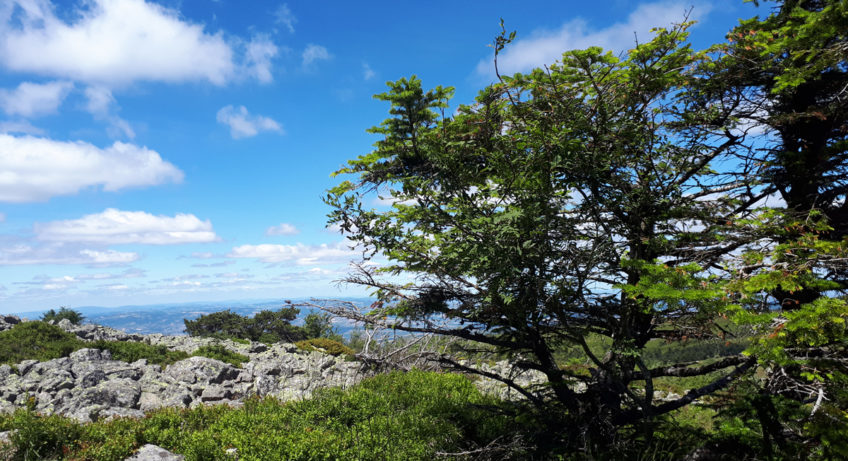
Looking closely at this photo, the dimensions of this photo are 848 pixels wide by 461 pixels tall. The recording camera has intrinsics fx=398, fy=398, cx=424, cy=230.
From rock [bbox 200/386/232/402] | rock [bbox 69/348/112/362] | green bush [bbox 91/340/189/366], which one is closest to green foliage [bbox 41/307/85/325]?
green bush [bbox 91/340/189/366]

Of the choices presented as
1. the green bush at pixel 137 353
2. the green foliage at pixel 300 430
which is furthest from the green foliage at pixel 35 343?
the green foliage at pixel 300 430

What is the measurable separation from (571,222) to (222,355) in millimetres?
17499

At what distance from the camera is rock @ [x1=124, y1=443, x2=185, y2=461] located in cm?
575

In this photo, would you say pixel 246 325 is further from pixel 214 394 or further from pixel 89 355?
pixel 214 394

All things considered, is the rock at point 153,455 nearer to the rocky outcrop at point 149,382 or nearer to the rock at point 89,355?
the rocky outcrop at point 149,382

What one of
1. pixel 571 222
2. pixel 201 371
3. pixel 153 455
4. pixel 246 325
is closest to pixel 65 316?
pixel 246 325

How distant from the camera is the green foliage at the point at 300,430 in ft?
18.6

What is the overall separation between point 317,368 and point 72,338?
12256 millimetres

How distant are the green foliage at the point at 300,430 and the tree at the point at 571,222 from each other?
1.86m

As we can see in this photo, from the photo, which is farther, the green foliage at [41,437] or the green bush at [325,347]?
the green bush at [325,347]

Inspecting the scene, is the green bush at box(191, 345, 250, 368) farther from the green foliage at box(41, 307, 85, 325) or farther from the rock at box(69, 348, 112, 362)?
the green foliage at box(41, 307, 85, 325)

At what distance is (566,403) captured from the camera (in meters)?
5.73

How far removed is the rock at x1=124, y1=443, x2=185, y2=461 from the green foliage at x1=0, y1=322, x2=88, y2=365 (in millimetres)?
13072

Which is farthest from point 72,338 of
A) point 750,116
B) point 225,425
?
point 750,116
